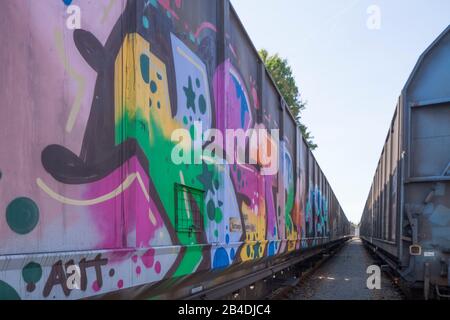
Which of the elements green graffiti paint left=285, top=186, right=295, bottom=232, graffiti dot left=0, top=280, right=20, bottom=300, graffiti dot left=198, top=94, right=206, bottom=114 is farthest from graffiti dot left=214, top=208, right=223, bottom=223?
green graffiti paint left=285, top=186, right=295, bottom=232

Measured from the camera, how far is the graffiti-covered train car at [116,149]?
70.9 inches

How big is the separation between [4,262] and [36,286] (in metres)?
0.22

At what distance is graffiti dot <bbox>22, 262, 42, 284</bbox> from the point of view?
1690mm

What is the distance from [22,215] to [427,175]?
6204mm

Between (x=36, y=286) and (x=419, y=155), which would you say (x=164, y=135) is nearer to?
(x=36, y=286)

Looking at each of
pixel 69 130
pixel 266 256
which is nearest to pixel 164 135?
pixel 69 130

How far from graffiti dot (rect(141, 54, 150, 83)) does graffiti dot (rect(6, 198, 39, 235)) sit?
49.2 inches

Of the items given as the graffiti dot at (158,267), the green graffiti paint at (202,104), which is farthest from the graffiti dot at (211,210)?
the graffiti dot at (158,267)

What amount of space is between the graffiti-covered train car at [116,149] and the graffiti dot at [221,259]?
0.02 metres

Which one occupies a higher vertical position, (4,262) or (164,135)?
(164,135)

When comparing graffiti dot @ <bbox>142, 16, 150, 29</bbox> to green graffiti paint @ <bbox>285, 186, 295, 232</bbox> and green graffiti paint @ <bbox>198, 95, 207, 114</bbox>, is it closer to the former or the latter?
green graffiti paint @ <bbox>198, 95, 207, 114</bbox>

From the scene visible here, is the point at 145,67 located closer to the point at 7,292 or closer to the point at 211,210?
the point at 7,292

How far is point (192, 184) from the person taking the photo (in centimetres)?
353

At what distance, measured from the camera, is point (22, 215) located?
1777 mm
